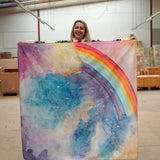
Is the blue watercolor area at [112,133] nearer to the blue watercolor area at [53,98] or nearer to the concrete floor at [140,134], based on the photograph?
the blue watercolor area at [53,98]

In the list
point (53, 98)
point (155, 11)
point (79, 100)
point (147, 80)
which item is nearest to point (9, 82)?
point (147, 80)

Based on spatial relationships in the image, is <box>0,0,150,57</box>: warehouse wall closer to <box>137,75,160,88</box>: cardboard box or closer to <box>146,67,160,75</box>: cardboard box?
<box>146,67,160,75</box>: cardboard box

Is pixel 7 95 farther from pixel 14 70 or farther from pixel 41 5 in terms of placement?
pixel 41 5

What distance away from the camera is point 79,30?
7.80ft

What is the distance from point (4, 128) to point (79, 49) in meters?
2.20

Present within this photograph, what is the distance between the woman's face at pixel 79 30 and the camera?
238 centimetres

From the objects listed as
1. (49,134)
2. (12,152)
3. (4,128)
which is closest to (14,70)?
(4,128)

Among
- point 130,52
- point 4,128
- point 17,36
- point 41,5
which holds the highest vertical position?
point 41,5

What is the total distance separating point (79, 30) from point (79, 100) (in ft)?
2.88

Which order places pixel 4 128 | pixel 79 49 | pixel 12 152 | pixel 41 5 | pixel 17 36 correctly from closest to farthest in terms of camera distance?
pixel 79 49, pixel 12 152, pixel 4 128, pixel 41 5, pixel 17 36

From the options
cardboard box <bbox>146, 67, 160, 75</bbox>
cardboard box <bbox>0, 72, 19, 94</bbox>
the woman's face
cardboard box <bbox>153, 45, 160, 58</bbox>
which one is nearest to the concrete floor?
the woman's face

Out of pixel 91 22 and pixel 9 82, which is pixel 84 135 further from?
pixel 91 22

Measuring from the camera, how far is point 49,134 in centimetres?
194

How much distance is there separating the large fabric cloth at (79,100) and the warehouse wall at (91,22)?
10.6 meters
